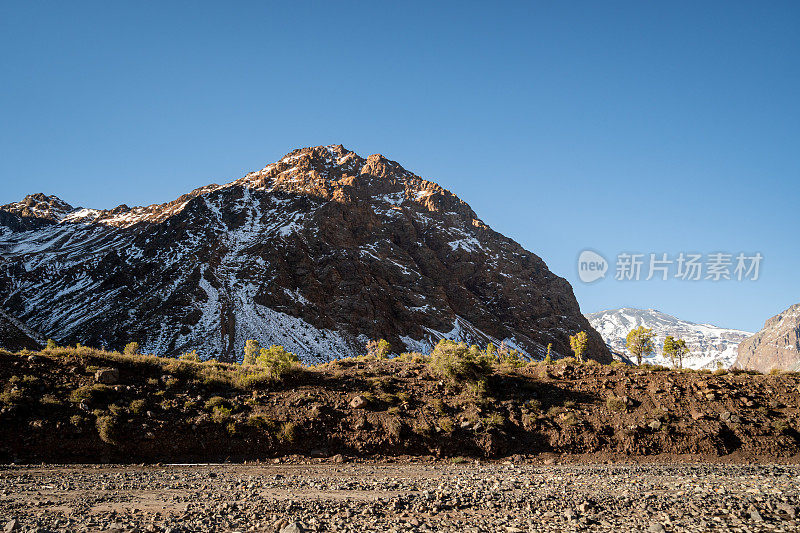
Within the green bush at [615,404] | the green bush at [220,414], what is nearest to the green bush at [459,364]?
the green bush at [615,404]

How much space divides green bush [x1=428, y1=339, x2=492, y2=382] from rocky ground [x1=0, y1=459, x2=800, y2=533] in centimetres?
731

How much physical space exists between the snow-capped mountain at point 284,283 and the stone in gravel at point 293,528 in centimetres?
9390

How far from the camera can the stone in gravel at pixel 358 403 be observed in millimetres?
19623

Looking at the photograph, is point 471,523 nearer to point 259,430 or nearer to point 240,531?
point 240,531

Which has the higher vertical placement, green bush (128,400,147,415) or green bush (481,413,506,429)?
green bush (481,413,506,429)

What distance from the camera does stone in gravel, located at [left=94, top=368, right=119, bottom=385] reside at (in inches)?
746

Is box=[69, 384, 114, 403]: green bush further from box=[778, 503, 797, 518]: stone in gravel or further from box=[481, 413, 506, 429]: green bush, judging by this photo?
box=[778, 503, 797, 518]: stone in gravel

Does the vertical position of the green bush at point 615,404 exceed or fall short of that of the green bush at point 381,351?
it falls short

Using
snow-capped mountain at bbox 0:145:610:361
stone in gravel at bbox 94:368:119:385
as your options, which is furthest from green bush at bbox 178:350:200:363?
snow-capped mountain at bbox 0:145:610:361

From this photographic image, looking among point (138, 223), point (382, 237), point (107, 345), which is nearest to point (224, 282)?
point (107, 345)

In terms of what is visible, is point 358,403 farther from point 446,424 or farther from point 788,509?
point 788,509

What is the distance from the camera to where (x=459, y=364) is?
22.2 m

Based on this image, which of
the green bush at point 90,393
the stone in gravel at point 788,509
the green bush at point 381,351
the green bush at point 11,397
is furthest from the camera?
the green bush at point 381,351

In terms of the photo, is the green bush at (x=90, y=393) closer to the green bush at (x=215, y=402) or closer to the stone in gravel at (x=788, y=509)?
the green bush at (x=215, y=402)
